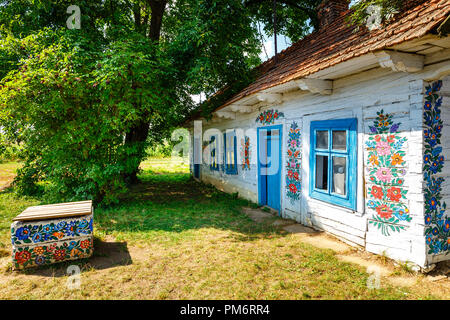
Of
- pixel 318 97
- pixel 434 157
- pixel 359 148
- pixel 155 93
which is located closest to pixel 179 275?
pixel 359 148

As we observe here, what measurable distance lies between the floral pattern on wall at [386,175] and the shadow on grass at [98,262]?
4046 mm

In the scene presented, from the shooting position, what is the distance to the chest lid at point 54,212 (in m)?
4.01

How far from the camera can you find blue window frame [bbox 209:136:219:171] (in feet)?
38.4

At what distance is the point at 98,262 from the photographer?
4227mm

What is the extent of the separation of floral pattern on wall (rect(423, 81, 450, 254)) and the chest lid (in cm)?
511

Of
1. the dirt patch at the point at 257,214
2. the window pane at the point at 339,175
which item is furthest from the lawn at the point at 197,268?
the window pane at the point at 339,175

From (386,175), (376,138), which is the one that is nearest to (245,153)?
(376,138)

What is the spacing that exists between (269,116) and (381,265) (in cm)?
454

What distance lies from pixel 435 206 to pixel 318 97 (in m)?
2.84

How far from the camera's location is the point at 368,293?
317 centimetres

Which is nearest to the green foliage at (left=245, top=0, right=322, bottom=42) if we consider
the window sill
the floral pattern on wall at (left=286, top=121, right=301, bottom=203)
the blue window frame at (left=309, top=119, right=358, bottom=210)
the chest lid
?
the floral pattern on wall at (left=286, top=121, right=301, bottom=203)

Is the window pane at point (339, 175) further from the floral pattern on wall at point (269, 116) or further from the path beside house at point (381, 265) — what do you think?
the floral pattern on wall at point (269, 116)

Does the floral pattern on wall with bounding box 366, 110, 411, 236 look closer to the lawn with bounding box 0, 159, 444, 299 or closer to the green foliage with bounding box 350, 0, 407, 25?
the lawn with bounding box 0, 159, 444, 299

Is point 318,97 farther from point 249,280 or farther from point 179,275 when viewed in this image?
point 179,275
